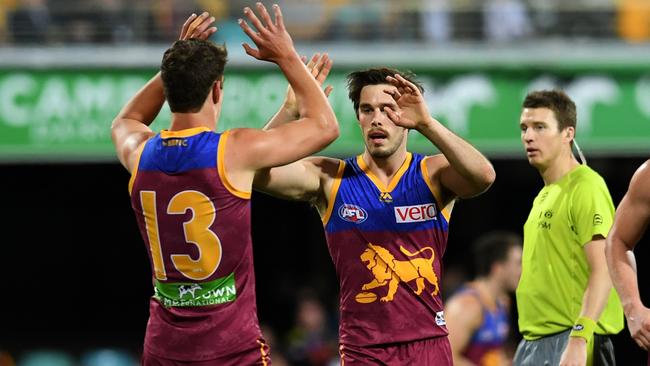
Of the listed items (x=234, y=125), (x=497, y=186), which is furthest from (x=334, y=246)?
(x=497, y=186)

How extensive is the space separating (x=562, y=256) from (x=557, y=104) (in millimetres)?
904

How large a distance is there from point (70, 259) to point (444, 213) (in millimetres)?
10885

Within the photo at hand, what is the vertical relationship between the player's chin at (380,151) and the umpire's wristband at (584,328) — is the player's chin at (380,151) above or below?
above

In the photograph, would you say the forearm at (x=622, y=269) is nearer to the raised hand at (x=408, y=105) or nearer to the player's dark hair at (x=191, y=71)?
the raised hand at (x=408, y=105)

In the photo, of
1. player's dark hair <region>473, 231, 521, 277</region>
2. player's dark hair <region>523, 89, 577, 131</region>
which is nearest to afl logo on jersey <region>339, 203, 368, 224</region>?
player's dark hair <region>523, 89, 577, 131</region>

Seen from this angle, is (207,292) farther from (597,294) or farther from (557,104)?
(557,104)

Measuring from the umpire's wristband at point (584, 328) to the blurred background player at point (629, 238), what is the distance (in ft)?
1.78

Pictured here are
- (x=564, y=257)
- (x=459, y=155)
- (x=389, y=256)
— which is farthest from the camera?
(x=564, y=257)

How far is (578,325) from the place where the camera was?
6207 mm

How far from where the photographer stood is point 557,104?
6.79 metres

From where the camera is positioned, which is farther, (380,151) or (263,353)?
(380,151)

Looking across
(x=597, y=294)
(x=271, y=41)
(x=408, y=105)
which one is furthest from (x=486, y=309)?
(x=271, y=41)

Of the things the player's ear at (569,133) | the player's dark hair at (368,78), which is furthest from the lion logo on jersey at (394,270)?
the player's ear at (569,133)

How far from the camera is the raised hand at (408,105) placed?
544 cm
